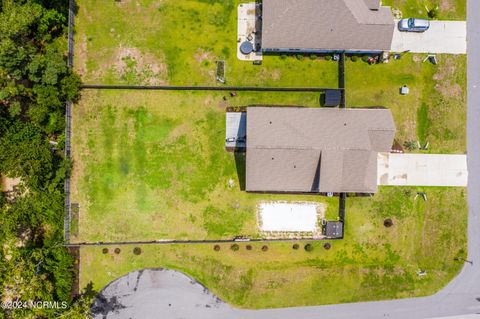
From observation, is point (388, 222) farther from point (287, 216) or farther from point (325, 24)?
point (325, 24)

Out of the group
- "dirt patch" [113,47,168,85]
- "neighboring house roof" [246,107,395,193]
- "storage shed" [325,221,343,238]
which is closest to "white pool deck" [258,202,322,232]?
"storage shed" [325,221,343,238]

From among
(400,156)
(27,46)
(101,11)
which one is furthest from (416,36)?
(27,46)

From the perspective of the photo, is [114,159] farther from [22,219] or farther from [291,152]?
[291,152]

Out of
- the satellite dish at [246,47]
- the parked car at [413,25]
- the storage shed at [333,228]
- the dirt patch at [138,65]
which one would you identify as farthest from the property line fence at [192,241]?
the parked car at [413,25]

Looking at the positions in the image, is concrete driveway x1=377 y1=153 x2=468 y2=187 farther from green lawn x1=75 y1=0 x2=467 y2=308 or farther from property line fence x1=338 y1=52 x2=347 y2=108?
property line fence x1=338 y1=52 x2=347 y2=108

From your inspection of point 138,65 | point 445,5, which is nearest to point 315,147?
point 138,65

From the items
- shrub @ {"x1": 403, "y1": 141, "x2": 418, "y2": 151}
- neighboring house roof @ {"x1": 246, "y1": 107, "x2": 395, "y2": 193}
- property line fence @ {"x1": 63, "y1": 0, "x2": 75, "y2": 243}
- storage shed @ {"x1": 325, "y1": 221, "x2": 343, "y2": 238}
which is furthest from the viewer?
shrub @ {"x1": 403, "y1": 141, "x2": 418, "y2": 151}
